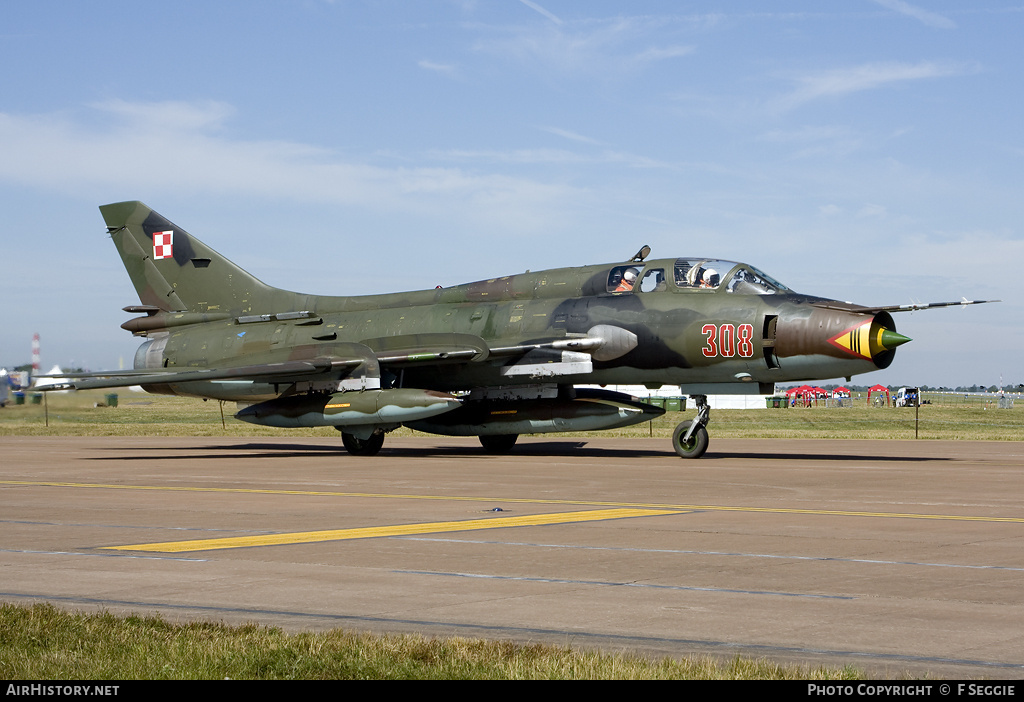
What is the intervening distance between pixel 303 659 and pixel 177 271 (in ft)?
78.3

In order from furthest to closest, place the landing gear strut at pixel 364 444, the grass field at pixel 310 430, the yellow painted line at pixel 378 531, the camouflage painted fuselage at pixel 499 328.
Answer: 1. the grass field at pixel 310 430
2. the landing gear strut at pixel 364 444
3. the camouflage painted fuselage at pixel 499 328
4. the yellow painted line at pixel 378 531

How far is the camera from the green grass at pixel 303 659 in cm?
524

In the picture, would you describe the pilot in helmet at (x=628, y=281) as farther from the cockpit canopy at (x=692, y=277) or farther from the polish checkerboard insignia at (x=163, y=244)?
the polish checkerboard insignia at (x=163, y=244)

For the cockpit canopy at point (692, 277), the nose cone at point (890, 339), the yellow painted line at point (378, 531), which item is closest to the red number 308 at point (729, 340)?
the cockpit canopy at point (692, 277)

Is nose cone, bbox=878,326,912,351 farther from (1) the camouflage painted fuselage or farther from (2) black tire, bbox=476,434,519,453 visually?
(2) black tire, bbox=476,434,519,453

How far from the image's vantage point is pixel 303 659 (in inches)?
215

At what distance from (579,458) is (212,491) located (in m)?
8.88

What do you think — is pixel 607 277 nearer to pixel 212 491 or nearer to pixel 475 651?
pixel 212 491

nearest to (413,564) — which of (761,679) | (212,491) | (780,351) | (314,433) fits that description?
(761,679)

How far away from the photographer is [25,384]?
25.0m

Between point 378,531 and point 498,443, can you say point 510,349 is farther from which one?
point 378,531

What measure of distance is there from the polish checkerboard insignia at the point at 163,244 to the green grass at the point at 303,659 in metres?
22.9

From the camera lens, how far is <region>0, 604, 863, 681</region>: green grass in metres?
5.24

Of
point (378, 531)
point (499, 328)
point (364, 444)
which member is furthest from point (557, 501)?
point (364, 444)
